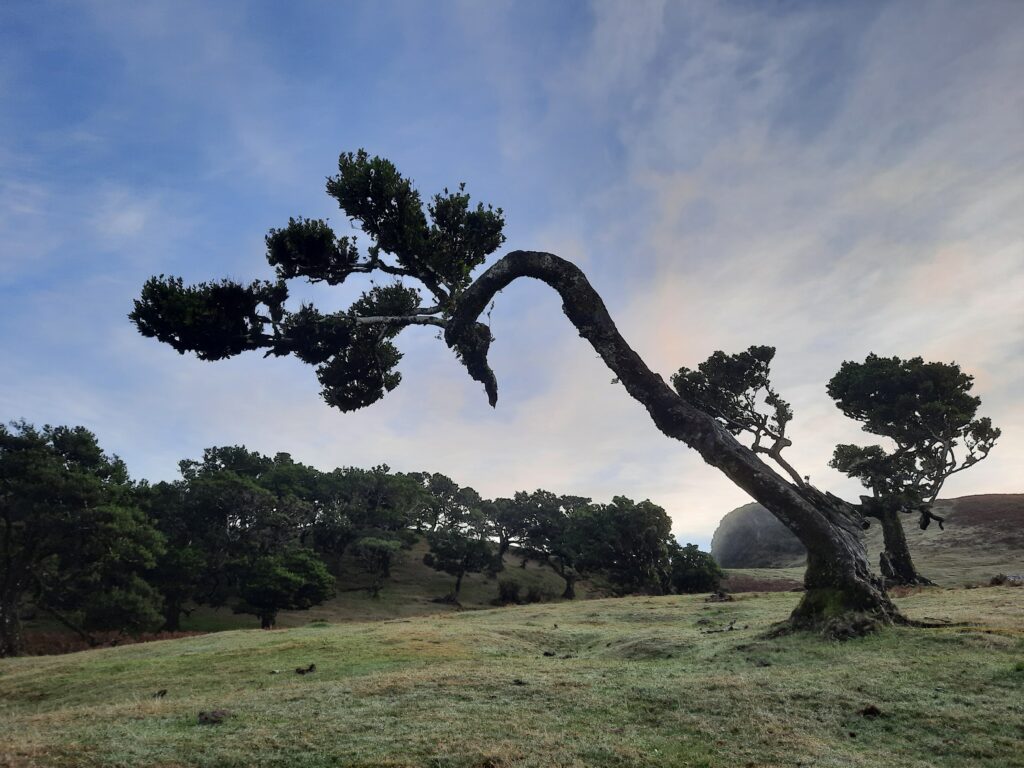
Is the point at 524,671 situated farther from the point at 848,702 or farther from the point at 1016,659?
the point at 1016,659

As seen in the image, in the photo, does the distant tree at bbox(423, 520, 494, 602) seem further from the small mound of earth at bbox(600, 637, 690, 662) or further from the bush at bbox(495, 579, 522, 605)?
the small mound of earth at bbox(600, 637, 690, 662)

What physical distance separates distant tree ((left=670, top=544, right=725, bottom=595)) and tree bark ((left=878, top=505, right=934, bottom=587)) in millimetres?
21597

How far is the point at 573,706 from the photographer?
8562 millimetres

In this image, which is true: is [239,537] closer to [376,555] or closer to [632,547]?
[376,555]

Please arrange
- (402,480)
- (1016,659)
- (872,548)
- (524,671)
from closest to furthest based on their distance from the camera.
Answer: (1016,659) < (524,671) < (872,548) < (402,480)

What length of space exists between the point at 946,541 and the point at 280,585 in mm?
63160

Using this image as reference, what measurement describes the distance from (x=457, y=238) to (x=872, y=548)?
203ft

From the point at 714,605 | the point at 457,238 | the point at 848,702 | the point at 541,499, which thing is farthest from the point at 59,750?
the point at 541,499

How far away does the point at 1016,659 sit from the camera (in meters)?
9.74

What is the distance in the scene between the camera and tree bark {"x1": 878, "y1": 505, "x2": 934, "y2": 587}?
3356 centimetres

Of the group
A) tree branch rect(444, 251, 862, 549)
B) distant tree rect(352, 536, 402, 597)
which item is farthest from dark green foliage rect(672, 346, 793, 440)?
distant tree rect(352, 536, 402, 597)

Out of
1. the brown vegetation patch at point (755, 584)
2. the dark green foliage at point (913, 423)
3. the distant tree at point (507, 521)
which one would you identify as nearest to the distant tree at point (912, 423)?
the dark green foliage at point (913, 423)

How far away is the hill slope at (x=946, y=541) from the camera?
4575 cm

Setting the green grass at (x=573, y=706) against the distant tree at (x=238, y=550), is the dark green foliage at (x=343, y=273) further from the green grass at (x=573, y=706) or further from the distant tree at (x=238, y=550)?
the distant tree at (x=238, y=550)
